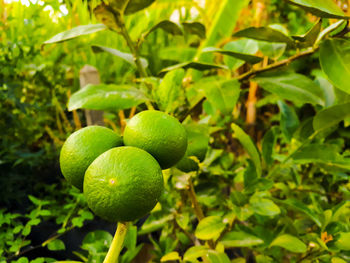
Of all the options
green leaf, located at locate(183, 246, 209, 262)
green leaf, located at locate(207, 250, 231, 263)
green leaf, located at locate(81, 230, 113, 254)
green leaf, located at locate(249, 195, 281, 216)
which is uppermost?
green leaf, located at locate(249, 195, 281, 216)

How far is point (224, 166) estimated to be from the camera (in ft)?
2.97

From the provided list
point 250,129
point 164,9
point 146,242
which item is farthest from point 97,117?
point 164,9

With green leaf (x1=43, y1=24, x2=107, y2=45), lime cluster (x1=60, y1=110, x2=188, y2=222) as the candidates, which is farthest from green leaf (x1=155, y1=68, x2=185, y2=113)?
green leaf (x1=43, y1=24, x2=107, y2=45)

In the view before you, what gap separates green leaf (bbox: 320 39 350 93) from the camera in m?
0.50

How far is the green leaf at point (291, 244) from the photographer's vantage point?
0.58m

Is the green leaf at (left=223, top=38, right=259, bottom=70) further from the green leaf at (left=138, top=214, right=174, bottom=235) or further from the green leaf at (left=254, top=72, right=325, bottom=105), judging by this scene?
the green leaf at (left=138, top=214, right=174, bottom=235)

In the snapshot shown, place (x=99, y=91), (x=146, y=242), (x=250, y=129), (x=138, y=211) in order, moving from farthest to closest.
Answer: (x=250, y=129) < (x=146, y=242) < (x=99, y=91) < (x=138, y=211)

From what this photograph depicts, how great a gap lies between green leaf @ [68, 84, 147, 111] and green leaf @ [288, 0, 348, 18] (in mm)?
317

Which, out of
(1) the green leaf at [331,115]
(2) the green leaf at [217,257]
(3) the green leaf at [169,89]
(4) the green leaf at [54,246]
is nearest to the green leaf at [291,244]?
(2) the green leaf at [217,257]

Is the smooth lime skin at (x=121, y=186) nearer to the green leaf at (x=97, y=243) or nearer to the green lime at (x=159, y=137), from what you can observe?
the green lime at (x=159, y=137)

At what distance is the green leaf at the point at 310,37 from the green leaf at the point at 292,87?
8 cm

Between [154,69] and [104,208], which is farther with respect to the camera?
[154,69]

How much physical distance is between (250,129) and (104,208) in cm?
100

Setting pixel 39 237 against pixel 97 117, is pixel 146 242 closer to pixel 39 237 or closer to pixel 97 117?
pixel 39 237
